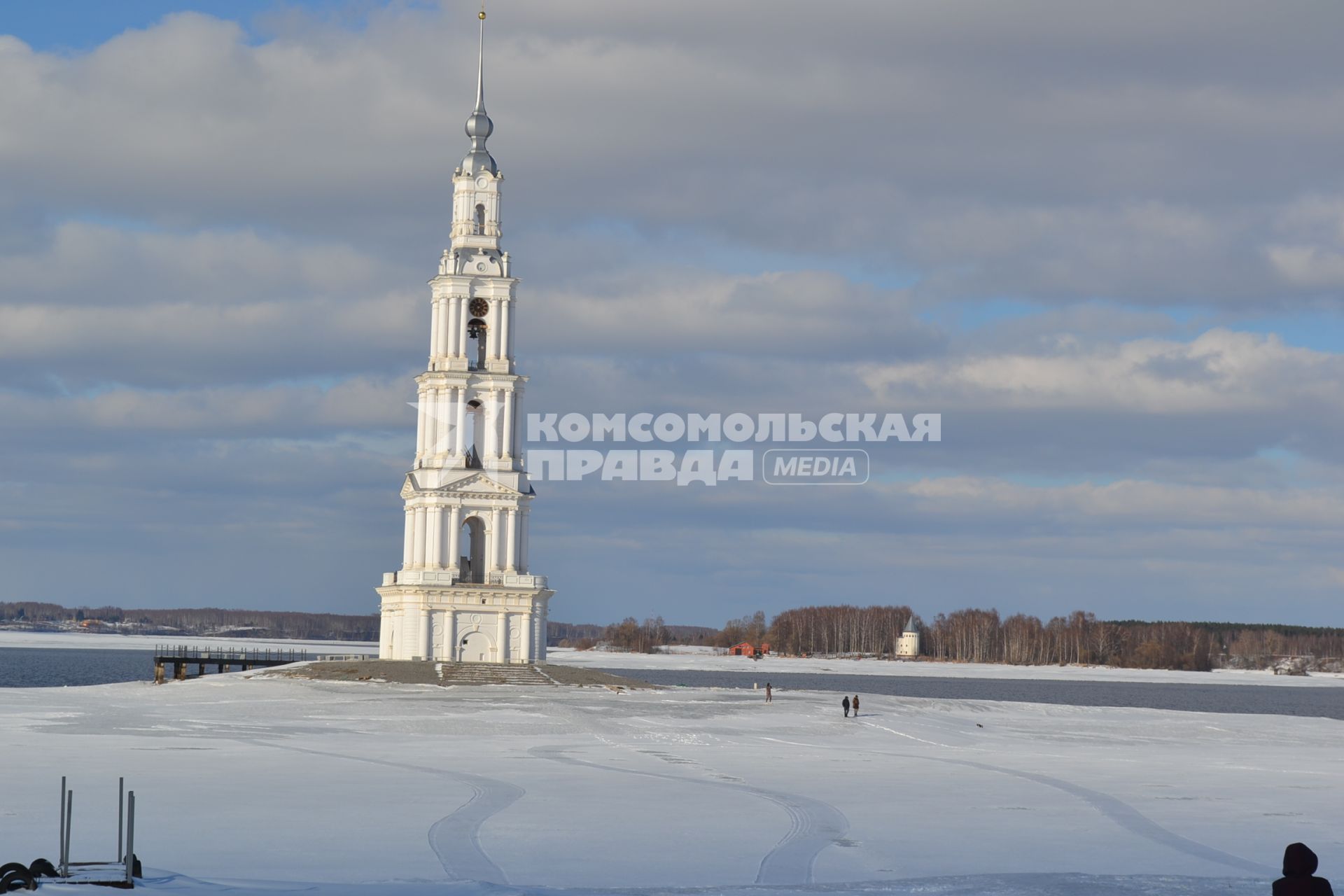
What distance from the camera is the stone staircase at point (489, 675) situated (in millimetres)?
61344

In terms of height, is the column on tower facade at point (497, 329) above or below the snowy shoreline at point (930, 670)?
above

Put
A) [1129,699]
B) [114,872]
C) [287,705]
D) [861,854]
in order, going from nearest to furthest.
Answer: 1. [114,872]
2. [861,854]
3. [287,705]
4. [1129,699]

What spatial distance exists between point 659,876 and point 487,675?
44.2m

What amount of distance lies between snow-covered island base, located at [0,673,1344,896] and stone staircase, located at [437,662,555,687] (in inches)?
507

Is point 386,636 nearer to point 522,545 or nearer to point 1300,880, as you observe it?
point 522,545

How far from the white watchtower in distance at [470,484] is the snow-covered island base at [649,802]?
18.2 m

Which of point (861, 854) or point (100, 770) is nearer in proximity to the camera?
point (861, 854)

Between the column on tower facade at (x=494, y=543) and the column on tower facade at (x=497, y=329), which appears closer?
the column on tower facade at (x=494, y=543)

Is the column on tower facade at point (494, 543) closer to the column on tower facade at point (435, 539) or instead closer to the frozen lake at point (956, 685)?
the column on tower facade at point (435, 539)

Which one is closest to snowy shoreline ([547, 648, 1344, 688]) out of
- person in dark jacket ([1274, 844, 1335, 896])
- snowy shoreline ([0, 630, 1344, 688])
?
snowy shoreline ([0, 630, 1344, 688])

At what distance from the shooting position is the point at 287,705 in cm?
4972

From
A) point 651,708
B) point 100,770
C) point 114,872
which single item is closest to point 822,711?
point 651,708

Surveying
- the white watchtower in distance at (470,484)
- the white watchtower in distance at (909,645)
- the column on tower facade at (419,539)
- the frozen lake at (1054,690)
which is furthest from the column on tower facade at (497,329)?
the white watchtower in distance at (909,645)

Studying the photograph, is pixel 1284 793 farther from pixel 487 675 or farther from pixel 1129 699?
pixel 1129 699
